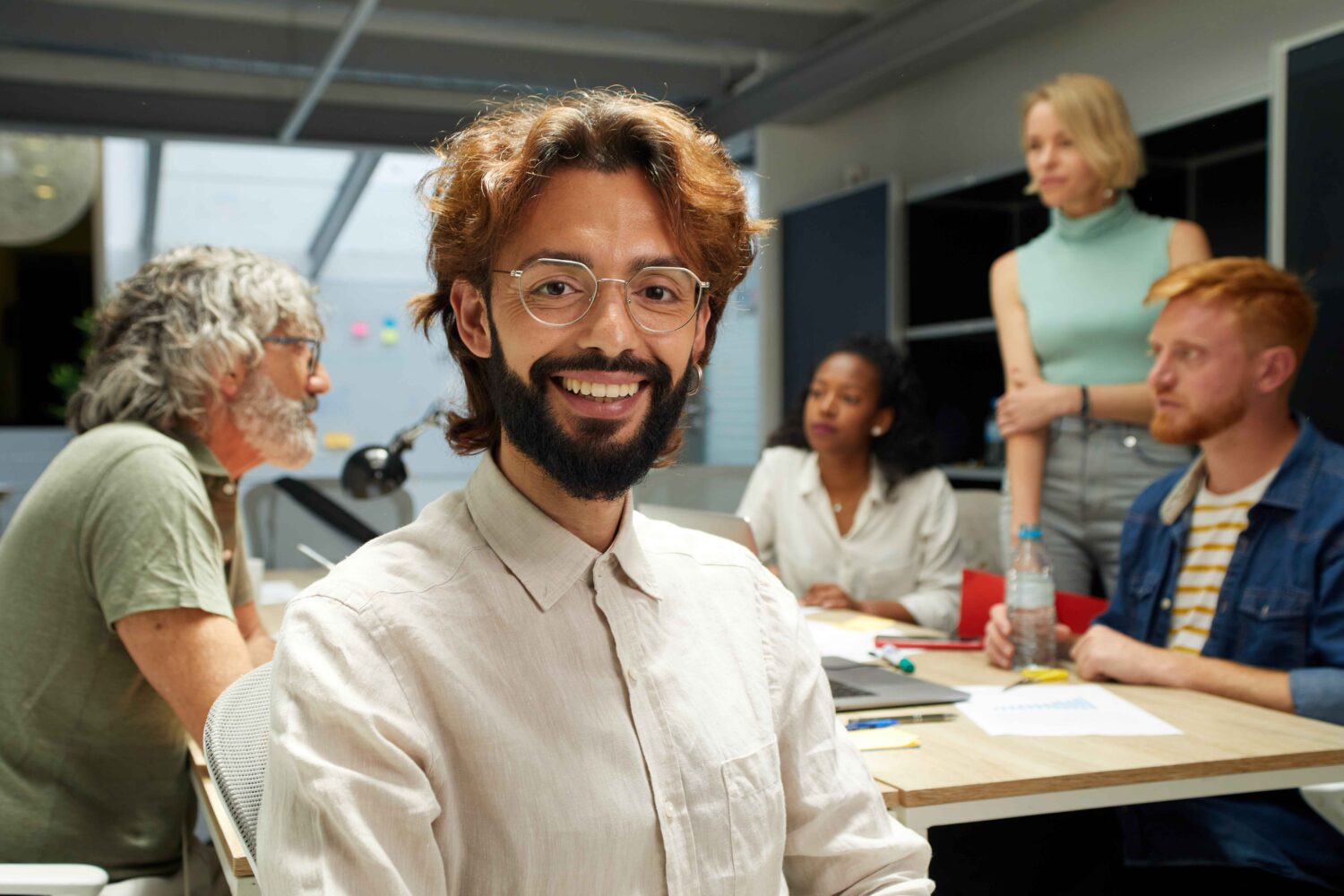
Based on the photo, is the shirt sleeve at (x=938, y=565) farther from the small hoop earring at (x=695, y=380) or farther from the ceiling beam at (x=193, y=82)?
the ceiling beam at (x=193, y=82)

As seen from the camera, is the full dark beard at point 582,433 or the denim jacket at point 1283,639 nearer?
the full dark beard at point 582,433

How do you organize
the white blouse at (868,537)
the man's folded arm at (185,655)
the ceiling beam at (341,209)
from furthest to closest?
the ceiling beam at (341,209), the white blouse at (868,537), the man's folded arm at (185,655)

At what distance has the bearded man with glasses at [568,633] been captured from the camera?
2.99 ft

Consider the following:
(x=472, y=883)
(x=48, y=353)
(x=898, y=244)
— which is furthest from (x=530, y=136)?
(x=48, y=353)

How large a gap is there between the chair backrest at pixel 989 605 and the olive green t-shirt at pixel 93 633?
4.48ft

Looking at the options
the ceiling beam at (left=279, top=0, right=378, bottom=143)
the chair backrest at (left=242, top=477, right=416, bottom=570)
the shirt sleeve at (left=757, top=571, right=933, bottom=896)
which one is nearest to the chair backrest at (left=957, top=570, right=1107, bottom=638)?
the shirt sleeve at (left=757, top=571, right=933, bottom=896)

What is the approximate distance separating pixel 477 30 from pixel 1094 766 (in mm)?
4129

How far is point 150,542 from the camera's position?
1.53 meters

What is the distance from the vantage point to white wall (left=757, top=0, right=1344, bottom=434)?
3.63m

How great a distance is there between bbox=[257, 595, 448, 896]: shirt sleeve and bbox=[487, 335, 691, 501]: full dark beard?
229mm

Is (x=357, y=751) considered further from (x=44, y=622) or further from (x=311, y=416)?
(x=311, y=416)

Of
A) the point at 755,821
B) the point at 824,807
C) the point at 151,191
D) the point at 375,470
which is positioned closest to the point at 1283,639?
the point at 824,807

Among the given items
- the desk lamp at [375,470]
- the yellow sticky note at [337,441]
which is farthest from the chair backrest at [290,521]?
the desk lamp at [375,470]

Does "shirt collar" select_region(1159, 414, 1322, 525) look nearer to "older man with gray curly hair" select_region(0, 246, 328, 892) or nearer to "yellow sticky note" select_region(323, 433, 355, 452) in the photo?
"older man with gray curly hair" select_region(0, 246, 328, 892)
